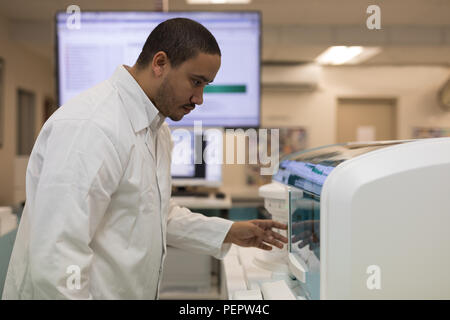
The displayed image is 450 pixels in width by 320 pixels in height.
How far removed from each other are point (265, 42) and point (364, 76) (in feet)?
6.99

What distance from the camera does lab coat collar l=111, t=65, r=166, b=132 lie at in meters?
0.87

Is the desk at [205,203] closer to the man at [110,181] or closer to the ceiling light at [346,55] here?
the man at [110,181]

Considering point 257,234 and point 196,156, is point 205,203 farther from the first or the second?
point 257,234

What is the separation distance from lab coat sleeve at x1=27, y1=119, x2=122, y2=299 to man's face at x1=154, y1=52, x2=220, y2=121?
215 millimetres

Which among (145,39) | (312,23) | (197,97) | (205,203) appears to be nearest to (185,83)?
(197,97)

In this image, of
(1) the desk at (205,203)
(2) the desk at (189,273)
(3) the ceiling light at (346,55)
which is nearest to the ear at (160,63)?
(1) the desk at (205,203)

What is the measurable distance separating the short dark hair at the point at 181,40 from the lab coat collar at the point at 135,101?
3.6 inches

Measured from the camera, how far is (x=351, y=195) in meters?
0.67

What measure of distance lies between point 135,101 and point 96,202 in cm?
25

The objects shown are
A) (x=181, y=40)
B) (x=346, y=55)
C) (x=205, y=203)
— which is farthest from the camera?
(x=346, y=55)

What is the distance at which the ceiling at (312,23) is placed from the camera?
13.4 feet

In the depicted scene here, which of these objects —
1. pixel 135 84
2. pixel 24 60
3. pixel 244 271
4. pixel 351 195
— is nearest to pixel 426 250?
pixel 351 195

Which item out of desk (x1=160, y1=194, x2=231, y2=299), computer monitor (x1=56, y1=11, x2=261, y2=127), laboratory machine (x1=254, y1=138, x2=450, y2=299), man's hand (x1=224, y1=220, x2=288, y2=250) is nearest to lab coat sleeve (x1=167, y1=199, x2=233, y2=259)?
man's hand (x1=224, y1=220, x2=288, y2=250)

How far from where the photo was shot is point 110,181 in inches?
30.2
